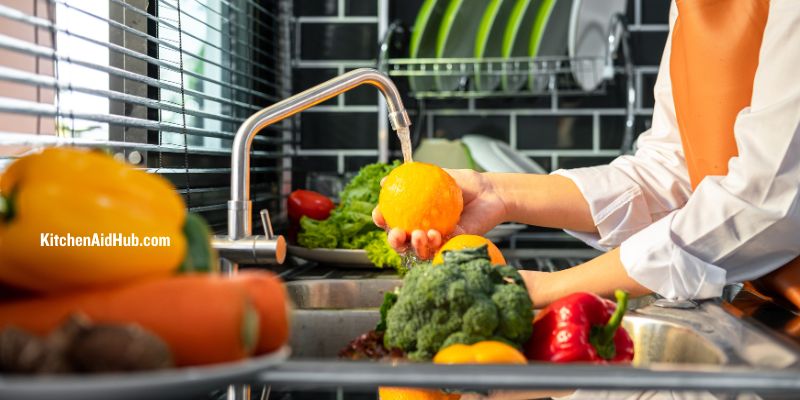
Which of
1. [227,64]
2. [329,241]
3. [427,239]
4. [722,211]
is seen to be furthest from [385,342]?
[227,64]

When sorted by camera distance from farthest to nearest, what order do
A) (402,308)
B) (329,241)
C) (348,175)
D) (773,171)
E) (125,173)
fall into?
(348,175) → (329,241) → (773,171) → (402,308) → (125,173)

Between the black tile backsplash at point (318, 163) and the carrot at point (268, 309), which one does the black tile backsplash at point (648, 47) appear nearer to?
the black tile backsplash at point (318, 163)

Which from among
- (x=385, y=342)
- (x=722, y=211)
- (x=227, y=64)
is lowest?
(x=385, y=342)

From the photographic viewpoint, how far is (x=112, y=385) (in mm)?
392

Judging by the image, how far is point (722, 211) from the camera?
3.41ft

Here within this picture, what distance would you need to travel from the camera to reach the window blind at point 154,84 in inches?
39.6

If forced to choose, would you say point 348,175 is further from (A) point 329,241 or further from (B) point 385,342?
(B) point 385,342

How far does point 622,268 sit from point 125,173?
75cm

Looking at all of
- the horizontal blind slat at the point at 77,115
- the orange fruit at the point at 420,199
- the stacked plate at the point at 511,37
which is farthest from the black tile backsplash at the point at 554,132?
the orange fruit at the point at 420,199

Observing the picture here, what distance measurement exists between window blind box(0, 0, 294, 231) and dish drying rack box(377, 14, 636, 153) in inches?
14.1

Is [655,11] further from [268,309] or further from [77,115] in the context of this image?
[268,309]

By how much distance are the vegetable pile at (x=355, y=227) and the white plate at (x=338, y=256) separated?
0.02m

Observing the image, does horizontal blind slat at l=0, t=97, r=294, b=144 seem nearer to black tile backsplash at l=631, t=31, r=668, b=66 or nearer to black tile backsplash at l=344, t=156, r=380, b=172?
black tile backsplash at l=344, t=156, r=380, b=172

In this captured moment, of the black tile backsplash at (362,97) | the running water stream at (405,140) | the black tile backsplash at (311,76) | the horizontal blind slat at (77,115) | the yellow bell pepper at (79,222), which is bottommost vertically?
the yellow bell pepper at (79,222)
